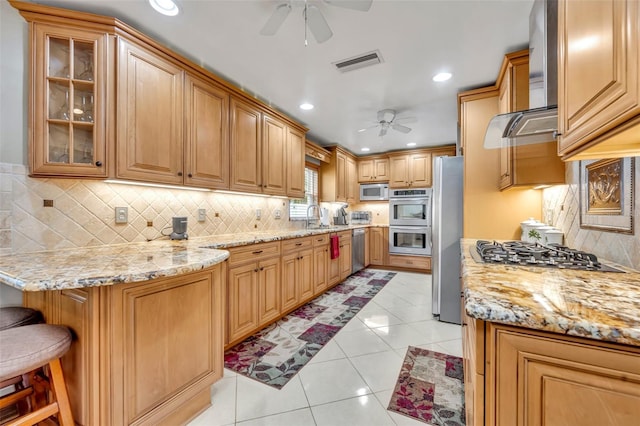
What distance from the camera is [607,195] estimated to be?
128cm

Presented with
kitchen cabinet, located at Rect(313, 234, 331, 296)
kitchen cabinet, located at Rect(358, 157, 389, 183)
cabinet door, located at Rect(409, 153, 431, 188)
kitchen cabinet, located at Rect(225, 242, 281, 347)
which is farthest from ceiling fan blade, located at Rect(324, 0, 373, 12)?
kitchen cabinet, located at Rect(358, 157, 389, 183)

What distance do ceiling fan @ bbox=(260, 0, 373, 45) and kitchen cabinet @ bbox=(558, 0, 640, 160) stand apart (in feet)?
2.97

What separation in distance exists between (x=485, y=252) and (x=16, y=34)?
304 cm

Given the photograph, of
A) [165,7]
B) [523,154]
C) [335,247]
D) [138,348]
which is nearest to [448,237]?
[523,154]

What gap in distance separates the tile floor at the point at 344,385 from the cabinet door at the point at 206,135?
1.59 meters

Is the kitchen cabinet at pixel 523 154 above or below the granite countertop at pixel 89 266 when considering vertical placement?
above

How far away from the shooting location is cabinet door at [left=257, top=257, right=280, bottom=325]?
246 cm

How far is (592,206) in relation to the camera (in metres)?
1.43

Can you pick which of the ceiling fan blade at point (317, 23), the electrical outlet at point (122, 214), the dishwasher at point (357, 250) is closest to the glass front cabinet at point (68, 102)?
the electrical outlet at point (122, 214)

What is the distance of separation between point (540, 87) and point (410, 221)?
11.9ft

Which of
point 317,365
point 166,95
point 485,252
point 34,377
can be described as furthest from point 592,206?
point 34,377

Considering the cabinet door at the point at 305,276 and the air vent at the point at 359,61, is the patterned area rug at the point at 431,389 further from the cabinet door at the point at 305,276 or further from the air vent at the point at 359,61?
the air vent at the point at 359,61

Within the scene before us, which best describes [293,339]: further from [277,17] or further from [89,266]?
[277,17]

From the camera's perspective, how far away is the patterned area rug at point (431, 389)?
1.49m
